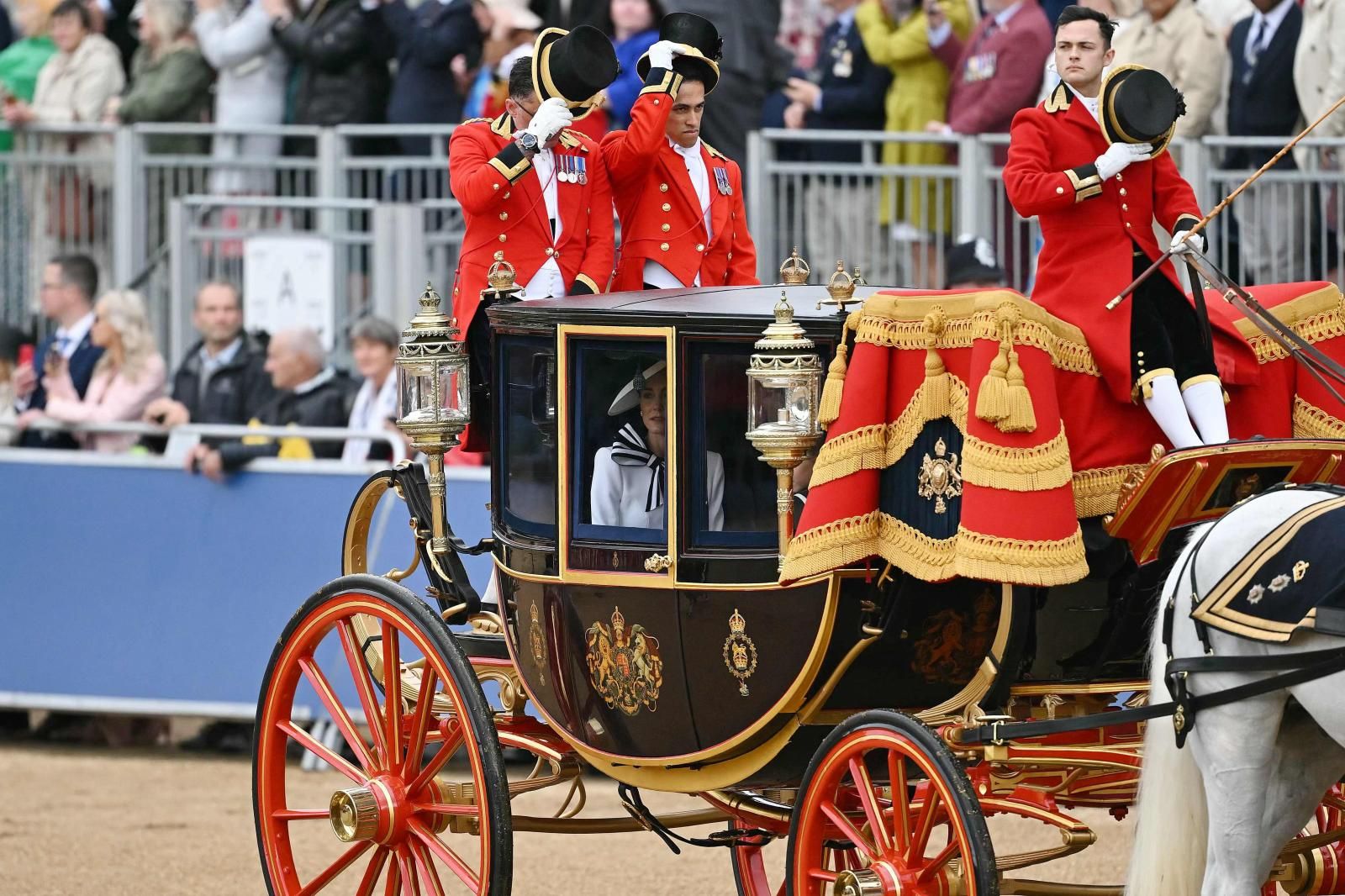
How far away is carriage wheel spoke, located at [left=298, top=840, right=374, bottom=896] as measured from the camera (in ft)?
20.8

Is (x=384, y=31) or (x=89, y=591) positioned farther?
(x=384, y=31)

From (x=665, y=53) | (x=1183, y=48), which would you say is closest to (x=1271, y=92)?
(x=1183, y=48)

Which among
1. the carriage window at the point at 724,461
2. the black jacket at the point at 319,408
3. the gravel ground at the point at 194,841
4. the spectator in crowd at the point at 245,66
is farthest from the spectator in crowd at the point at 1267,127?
the spectator in crowd at the point at 245,66

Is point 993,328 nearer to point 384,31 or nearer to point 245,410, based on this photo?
point 245,410

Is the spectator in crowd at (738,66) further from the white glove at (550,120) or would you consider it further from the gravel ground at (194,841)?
the white glove at (550,120)

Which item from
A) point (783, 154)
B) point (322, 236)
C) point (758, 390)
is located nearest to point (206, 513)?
point (322, 236)

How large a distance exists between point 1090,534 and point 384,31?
23.9 ft

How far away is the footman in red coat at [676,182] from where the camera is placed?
6.71 m

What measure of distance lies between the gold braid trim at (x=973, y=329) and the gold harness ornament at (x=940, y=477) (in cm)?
23

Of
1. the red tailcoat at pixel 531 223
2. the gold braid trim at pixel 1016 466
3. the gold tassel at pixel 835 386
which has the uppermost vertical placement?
the red tailcoat at pixel 531 223

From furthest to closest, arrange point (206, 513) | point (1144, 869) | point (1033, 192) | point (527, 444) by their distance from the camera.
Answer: point (206, 513), point (527, 444), point (1033, 192), point (1144, 869)

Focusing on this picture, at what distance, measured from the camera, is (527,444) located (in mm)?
6219

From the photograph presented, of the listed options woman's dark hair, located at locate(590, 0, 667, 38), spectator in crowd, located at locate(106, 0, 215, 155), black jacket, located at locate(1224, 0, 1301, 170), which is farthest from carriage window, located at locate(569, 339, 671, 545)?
spectator in crowd, located at locate(106, 0, 215, 155)

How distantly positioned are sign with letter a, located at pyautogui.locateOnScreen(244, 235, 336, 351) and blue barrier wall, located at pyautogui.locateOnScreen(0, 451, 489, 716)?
1.10 metres
